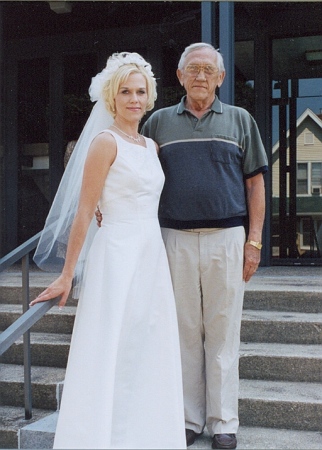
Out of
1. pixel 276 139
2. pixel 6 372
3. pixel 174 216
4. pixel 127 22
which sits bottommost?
pixel 6 372

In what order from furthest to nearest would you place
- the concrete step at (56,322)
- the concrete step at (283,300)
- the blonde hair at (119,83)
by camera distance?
the concrete step at (56,322) → the concrete step at (283,300) → the blonde hair at (119,83)

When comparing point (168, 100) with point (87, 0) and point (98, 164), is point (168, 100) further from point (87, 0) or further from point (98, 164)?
point (98, 164)

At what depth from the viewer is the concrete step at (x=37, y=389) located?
3.59 meters

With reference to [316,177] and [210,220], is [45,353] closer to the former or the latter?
[210,220]

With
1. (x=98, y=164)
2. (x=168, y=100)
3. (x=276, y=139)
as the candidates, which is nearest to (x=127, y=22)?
(x=168, y=100)

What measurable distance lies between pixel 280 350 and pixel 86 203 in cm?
181

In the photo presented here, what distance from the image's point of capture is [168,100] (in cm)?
729

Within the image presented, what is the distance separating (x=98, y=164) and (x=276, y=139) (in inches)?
205

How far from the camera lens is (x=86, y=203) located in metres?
2.48

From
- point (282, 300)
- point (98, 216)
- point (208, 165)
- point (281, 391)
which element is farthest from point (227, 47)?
point (281, 391)

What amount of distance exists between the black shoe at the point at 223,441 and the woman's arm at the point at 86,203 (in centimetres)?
103

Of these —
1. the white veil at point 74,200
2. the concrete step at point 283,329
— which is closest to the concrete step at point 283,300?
the concrete step at point 283,329

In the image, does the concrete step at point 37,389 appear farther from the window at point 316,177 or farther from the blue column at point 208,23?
the window at point 316,177

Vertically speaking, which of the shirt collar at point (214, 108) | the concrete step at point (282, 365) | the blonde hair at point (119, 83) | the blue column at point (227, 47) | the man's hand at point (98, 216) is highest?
the blue column at point (227, 47)
